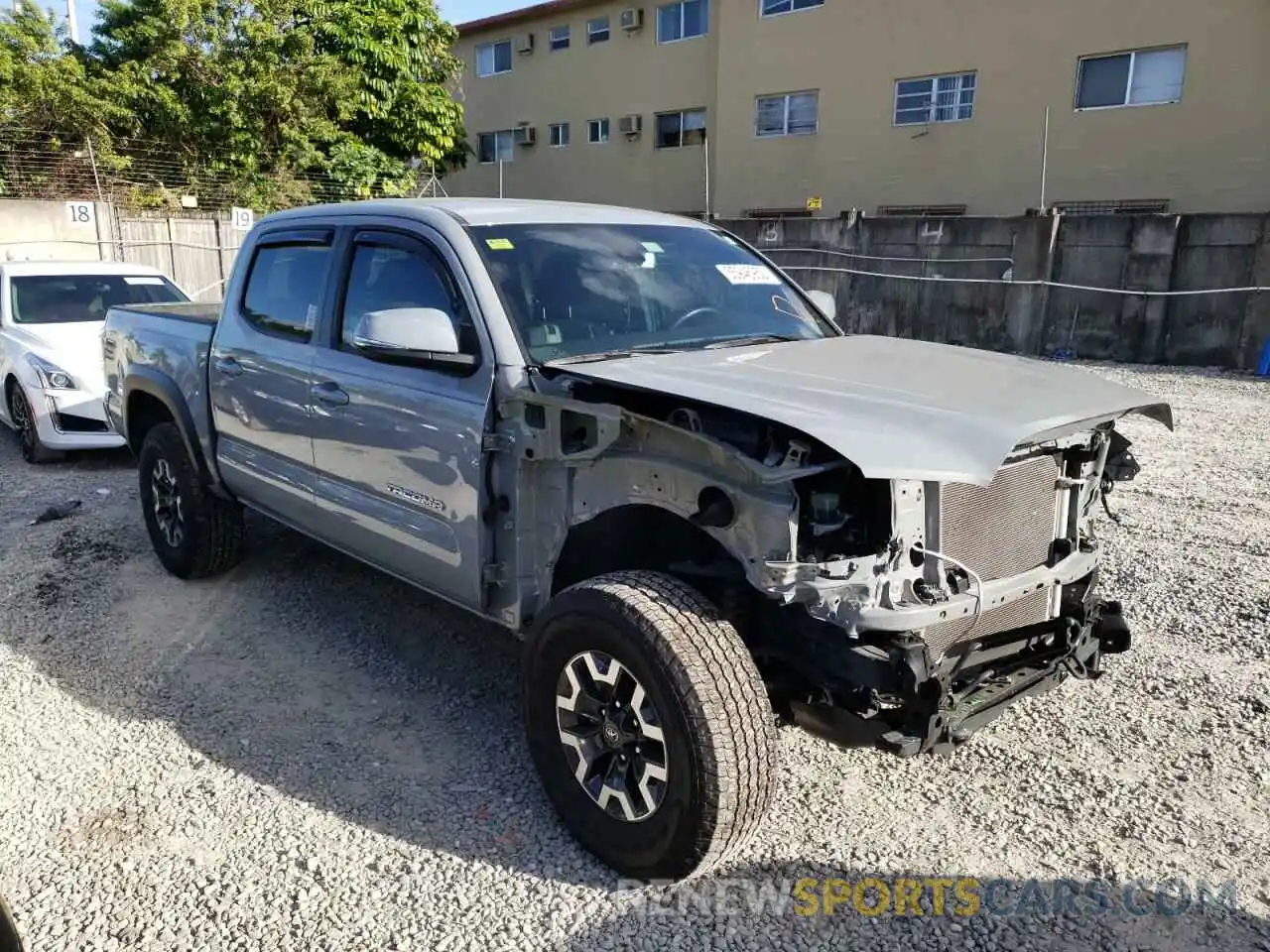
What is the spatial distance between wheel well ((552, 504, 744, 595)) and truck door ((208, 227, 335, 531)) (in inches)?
58.2

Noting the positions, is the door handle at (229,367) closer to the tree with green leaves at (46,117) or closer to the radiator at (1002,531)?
the radiator at (1002,531)

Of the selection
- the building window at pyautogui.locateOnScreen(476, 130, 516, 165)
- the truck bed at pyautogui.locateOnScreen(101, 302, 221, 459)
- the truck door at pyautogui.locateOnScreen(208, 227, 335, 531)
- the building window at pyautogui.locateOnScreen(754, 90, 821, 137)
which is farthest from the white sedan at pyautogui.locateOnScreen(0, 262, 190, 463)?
the building window at pyautogui.locateOnScreen(476, 130, 516, 165)

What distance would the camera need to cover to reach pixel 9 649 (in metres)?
4.46

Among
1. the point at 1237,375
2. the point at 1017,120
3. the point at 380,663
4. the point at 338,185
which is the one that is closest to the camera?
the point at 380,663

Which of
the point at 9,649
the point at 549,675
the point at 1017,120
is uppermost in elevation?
the point at 1017,120

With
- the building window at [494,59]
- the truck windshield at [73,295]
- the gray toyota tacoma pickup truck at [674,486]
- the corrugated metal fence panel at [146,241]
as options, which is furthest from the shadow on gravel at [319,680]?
the building window at [494,59]

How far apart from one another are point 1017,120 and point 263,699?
755 inches

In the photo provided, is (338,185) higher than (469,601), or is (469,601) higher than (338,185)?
(338,185)

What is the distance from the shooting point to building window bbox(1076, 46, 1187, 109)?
56.7 feet

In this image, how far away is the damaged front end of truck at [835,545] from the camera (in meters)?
2.55

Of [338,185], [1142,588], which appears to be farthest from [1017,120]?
[1142,588]

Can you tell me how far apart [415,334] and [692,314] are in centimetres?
114

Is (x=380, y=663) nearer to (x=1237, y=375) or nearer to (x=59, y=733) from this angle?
(x=59, y=733)

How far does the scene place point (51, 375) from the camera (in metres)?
7.62
